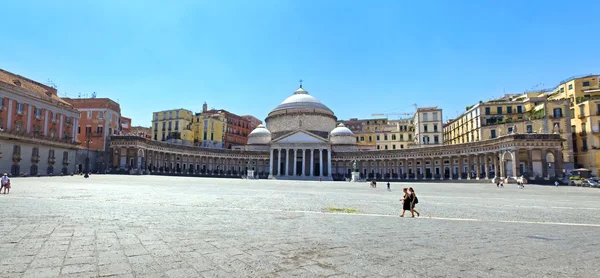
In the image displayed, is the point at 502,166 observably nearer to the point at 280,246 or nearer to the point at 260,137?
the point at 260,137

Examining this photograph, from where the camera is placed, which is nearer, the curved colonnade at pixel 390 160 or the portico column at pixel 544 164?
the portico column at pixel 544 164

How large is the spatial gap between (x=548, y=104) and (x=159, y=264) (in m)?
69.5

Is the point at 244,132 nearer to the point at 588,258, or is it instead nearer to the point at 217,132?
the point at 217,132

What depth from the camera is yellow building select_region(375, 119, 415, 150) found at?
9438cm

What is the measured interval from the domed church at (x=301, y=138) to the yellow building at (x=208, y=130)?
7.84 meters

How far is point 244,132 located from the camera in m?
106

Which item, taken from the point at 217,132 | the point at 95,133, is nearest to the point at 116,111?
the point at 95,133

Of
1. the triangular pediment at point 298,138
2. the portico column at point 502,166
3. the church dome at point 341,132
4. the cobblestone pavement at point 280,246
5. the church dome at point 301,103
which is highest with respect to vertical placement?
the church dome at point 301,103

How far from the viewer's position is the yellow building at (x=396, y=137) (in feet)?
310

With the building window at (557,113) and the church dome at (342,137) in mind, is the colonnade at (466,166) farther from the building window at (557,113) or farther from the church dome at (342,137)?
the building window at (557,113)

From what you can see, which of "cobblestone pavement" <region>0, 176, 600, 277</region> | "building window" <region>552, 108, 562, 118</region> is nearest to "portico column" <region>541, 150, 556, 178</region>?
"building window" <region>552, 108, 562, 118</region>

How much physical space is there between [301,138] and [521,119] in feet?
138

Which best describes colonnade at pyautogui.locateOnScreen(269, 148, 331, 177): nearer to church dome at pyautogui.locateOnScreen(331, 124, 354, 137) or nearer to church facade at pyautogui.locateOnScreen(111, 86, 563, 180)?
church facade at pyautogui.locateOnScreen(111, 86, 563, 180)

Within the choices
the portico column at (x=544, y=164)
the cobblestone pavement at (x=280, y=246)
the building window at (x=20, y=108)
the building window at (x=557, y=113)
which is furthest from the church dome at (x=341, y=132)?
the cobblestone pavement at (x=280, y=246)
